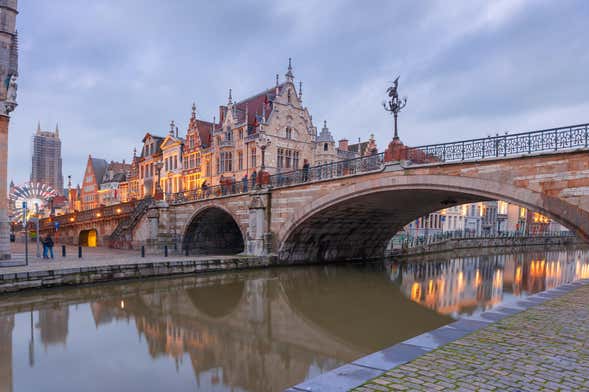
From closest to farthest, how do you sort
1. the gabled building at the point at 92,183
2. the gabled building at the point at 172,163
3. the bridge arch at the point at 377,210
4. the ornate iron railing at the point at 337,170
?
the bridge arch at the point at 377,210 < the ornate iron railing at the point at 337,170 < the gabled building at the point at 172,163 < the gabled building at the point at 92,183

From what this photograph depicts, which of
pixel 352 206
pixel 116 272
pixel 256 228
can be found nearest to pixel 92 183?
pixel 256 228

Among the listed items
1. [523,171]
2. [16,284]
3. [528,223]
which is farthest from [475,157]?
[528,223]

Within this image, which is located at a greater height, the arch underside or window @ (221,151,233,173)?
window @ (221,151,233,173)

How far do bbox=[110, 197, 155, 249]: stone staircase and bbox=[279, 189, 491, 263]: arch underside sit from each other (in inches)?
528

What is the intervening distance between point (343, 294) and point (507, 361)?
1119 centimetres

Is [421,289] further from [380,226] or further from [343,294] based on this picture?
[380,226]

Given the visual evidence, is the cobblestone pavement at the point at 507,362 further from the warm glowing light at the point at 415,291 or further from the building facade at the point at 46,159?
the building facade at the point at 46,159

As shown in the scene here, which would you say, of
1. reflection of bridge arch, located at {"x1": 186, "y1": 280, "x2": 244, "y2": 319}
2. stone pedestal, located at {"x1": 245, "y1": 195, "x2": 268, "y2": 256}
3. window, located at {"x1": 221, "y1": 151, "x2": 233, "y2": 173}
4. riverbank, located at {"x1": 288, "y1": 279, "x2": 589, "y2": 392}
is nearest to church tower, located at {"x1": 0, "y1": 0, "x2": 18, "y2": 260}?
reflection of bridge arch, located at {"x1": 186, "y1": 280, "x2": 244, "y2": 319}

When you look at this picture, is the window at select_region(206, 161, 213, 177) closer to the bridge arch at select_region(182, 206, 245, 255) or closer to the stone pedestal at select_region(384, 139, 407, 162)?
the bridge arch at select_region(182, 206, 245, 255)

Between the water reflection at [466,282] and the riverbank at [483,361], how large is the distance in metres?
6.53

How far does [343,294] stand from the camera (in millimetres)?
16453

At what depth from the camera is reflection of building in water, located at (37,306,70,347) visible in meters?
10.0

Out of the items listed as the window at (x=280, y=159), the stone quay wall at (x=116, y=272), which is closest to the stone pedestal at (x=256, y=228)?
the stone quay wall at (x=116, y=272)

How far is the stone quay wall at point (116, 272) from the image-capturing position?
1457 centimetres
